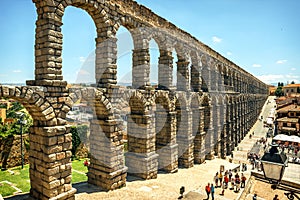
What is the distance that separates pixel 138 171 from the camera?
14914 millimetres

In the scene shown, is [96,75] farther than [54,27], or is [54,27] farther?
[96,75]

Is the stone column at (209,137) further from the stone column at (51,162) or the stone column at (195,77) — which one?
Result: the stone column at (51,162)

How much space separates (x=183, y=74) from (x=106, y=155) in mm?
10572

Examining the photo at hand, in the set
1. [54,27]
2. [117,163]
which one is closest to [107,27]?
[54,27]

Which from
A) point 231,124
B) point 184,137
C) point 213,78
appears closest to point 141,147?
point 184,137

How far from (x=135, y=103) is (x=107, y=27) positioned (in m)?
4.97

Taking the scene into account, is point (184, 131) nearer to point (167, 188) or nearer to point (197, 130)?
point (197, 130)

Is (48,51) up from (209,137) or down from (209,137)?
up

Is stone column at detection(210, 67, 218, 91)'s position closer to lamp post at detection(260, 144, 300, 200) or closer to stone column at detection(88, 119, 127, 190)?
stone column at detection(88, 119, 127, 190)

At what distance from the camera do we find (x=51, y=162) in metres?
9.00

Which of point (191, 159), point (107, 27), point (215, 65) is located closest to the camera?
point (107, 27)

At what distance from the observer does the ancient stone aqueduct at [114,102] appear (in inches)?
358

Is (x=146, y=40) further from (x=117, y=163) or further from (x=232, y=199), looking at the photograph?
(x=232, y=199)

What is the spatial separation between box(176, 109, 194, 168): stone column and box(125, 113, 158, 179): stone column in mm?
5146
